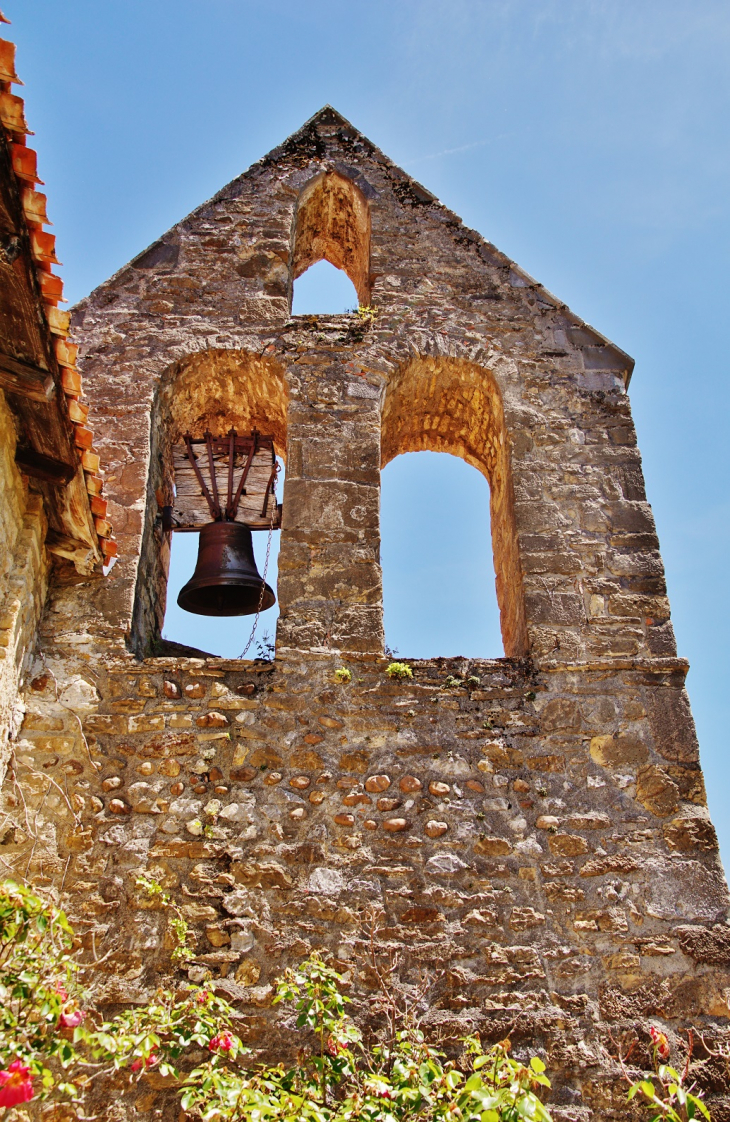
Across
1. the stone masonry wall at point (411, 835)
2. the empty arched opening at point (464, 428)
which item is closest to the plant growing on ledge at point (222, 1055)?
the stone masonry wall at point (411, 835)

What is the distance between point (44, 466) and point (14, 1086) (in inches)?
101

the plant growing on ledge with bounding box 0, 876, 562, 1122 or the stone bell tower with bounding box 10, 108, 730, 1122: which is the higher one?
the stone bell tower with bounding box 10, 108, 730, 1122

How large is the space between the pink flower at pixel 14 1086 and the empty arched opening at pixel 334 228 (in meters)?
5.07

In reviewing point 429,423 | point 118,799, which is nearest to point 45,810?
point 118,799

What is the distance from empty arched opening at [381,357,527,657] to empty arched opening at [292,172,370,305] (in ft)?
3.33

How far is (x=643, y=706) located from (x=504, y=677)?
679mm

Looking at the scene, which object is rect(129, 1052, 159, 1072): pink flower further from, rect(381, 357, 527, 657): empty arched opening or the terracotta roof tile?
rect(381, 357, 527, 657): empty arched opening

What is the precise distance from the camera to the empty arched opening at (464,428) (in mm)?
5305

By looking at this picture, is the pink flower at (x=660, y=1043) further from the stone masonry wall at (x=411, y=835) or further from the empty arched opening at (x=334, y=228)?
the empty arched opening at (x=334, y=228)

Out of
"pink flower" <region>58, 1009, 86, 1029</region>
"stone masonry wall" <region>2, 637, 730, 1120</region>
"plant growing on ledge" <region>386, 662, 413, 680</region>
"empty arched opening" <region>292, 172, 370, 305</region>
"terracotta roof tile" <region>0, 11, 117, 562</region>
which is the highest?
"empty arched opening" <region>292, 172, 370, 305</region>

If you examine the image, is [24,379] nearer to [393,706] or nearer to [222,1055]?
[393,706]

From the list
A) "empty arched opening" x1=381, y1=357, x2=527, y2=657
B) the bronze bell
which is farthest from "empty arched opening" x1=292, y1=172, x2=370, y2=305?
the bronze bell

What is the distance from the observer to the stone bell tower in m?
3.70

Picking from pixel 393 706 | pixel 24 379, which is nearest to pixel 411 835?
pixel 393 706
